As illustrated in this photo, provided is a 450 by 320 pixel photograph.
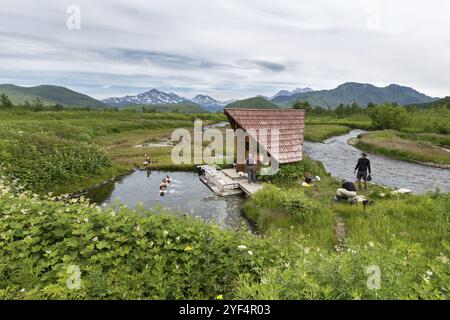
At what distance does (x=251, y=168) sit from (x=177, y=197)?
513cm

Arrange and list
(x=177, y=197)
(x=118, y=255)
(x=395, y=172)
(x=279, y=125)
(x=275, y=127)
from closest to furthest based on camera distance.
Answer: (x=118, y=255), (x=177, y=197), (x=275, y=127), (x=279, y=125), (x=395, y=172)

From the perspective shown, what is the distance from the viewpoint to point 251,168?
17125mm

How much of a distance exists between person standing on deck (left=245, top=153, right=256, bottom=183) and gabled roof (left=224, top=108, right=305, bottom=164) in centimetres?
154

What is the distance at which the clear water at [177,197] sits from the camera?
13648 millimetres

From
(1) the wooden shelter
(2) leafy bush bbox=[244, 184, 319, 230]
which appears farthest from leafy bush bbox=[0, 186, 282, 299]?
(1) the wooden shelter

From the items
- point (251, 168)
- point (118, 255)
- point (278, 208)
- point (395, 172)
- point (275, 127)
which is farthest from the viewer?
point (395, 172)

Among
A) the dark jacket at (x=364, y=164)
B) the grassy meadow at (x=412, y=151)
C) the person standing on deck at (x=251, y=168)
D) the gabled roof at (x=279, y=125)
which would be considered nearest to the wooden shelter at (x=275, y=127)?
the gabled roof at (x=279, y=125)

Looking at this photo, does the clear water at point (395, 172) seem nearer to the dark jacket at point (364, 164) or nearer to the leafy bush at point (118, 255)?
the dark jacket at point (364, 164)

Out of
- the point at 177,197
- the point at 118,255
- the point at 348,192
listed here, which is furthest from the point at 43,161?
the point at 348,192

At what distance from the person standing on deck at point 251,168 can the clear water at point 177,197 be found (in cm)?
184

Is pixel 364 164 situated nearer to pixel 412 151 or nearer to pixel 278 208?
pixel 278 208

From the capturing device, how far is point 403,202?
A: 12453 mm
